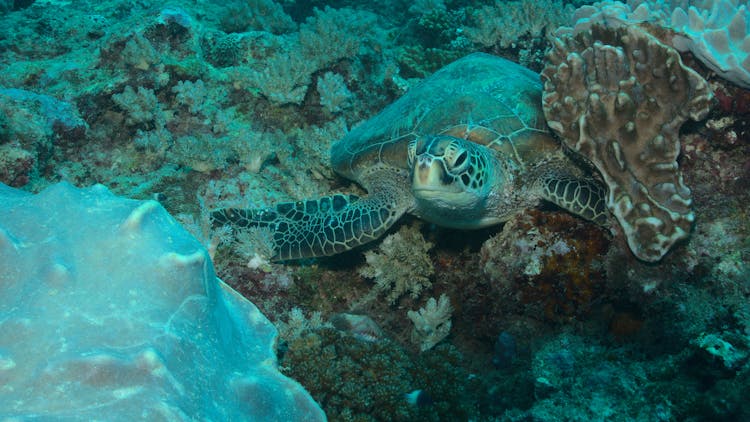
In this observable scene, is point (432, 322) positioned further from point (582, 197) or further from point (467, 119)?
point (467, 119)

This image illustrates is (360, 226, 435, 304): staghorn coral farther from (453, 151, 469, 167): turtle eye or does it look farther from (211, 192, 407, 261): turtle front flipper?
(453, 151, 469, 167): turtle eye

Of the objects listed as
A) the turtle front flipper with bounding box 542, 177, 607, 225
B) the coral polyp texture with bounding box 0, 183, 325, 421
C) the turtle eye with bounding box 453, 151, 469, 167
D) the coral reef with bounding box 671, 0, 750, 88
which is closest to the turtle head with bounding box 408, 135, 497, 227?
the turtle eye with bounding box 453, 151, 469, 167

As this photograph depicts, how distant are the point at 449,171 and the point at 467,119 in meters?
1.04

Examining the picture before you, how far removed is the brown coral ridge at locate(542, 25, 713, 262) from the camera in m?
2.49

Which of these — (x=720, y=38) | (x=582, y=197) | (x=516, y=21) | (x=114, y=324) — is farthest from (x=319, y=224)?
(x=516, y=21)

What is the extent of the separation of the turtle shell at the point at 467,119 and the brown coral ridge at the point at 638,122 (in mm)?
594

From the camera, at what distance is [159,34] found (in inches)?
205

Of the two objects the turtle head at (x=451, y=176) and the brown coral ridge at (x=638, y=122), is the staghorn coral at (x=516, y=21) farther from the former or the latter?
the turtle head at (x=451, y=176)

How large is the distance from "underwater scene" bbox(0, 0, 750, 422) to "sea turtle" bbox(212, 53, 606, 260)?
0.07 ft

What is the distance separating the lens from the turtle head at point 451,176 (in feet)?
Answer: 9.16

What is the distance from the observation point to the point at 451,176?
9.32 feet

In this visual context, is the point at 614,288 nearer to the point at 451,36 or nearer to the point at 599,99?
the point at 599,99

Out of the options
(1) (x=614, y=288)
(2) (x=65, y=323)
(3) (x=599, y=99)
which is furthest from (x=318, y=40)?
(2) (x=65, y=323)

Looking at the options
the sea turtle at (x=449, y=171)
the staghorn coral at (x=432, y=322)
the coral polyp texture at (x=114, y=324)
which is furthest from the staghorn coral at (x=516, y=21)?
the coral polyp texture at (x=114, y=324)
